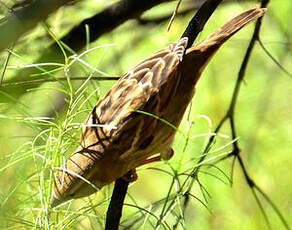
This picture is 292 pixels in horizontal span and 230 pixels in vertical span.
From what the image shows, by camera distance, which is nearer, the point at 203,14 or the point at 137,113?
the point at 203,14

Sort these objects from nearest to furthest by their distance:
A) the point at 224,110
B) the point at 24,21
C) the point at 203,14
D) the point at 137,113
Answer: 1. the point at 24,21
2. the point at 203,14
3. the point at 137,113
4. the point at 224,110

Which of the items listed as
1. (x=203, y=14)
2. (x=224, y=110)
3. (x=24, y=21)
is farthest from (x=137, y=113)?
(x=224, y=110)

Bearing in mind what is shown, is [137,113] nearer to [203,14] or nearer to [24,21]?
[203,14]

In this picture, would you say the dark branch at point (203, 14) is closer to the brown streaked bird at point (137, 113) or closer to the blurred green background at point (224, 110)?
the brown streaked bird at point (137, 113)

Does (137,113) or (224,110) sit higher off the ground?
(224,110)

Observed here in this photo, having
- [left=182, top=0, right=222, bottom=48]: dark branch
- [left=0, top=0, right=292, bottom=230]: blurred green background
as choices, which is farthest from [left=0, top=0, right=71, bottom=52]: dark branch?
[left=0, top=0, right=292, bottom=230]: blurred green background

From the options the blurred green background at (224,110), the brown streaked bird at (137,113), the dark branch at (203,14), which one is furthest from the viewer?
the blurred green background at (224,110)

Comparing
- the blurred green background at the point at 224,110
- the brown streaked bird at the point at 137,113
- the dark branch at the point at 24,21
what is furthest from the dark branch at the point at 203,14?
the blurred green background at the point at 224,110

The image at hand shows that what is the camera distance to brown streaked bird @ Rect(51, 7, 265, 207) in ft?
7.86

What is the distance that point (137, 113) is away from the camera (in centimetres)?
242

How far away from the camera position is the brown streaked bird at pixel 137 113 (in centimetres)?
240

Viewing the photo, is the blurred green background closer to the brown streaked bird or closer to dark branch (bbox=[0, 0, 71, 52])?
the brown streaked bird

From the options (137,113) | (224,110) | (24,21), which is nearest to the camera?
(24,21)

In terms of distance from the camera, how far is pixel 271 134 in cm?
346
